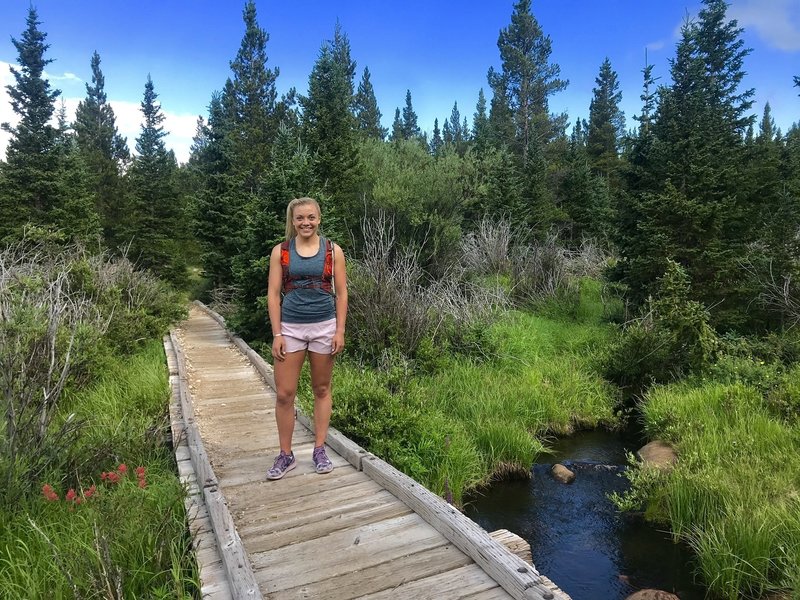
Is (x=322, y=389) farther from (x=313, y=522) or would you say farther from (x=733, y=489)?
(x=733, y=489)

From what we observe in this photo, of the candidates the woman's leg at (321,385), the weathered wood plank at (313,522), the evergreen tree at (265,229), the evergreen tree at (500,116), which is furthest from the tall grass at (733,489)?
the evergreen tree at (500,116)

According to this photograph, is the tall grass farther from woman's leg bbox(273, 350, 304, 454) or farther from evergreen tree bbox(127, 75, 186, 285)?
evergreen tree bbox(127, 75, 186, 285)

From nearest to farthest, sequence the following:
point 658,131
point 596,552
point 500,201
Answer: point 596,552 < point 658,131 < point 500,201

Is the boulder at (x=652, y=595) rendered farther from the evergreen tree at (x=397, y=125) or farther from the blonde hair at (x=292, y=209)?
the evergreen tree at (x=397, y=125)

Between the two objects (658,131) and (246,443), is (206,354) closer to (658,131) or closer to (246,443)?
(246,443)

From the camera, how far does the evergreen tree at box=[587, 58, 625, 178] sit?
40.0m

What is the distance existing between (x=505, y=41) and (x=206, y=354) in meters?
35.0

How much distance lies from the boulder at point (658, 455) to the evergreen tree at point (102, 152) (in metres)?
21.5

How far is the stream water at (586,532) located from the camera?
4516 millimetres

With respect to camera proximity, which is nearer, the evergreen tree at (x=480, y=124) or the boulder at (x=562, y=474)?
the boulder at (x=562, y=474)

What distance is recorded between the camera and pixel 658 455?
6512 mm

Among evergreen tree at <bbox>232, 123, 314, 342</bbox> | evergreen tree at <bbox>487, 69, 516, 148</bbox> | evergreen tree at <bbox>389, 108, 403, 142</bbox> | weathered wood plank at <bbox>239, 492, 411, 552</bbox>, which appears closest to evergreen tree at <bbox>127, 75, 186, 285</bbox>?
evergreen tree at <bbox>232, 123, 314, 342</bbox>

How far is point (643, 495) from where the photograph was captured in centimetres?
542

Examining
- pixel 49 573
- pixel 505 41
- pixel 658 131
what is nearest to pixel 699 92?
pixel 658 131
